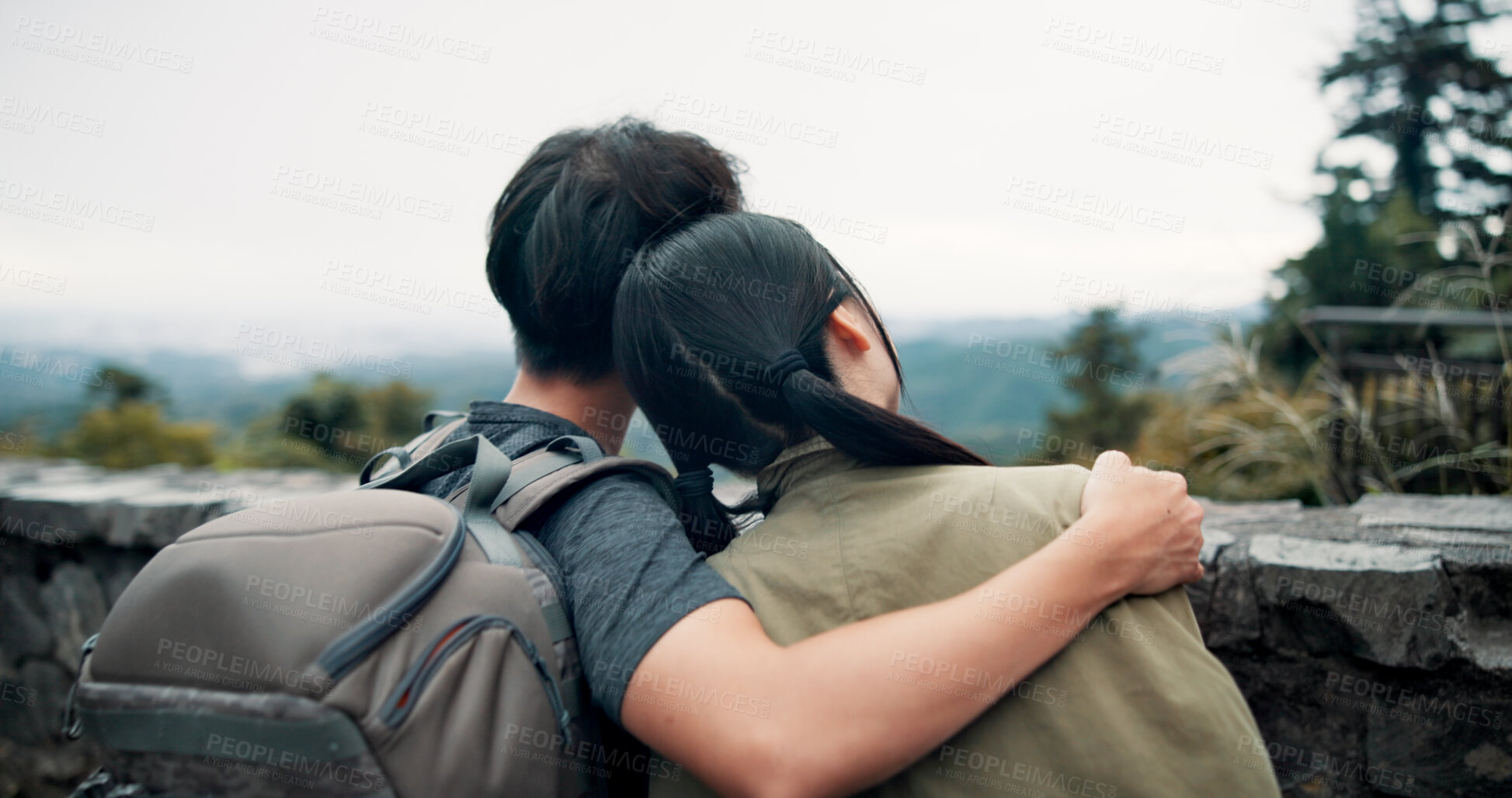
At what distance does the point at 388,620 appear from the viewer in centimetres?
93

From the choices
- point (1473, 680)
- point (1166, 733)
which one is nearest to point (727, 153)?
point (1166, 733)

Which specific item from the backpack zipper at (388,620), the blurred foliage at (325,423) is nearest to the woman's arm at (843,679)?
the backpack zipper at (388,620)

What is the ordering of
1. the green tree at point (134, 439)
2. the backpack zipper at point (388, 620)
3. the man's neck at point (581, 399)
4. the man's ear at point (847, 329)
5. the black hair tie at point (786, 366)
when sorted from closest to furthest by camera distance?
the backpack zipper at point (388, 620), the black hair tie at point (786, 366), the man's ear at point (847, 329), the man's neck at point (581, 399), the green tree at point (134, 439)

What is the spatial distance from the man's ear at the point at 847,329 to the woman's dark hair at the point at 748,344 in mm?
22

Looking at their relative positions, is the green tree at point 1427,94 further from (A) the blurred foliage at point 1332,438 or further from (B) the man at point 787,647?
(B) the man at point 787,647

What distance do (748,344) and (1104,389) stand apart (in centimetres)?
919

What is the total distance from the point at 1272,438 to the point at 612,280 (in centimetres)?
408

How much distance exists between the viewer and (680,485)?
139cm

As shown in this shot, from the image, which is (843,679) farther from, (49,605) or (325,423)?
(325,423)

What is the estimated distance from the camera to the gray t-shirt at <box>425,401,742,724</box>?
993 millimetres

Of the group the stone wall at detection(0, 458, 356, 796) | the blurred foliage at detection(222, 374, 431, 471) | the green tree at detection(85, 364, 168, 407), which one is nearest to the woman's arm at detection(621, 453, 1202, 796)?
the stone wall at detection(0, 458, 356, 796)

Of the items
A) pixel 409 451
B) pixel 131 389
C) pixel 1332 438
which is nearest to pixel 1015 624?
pixel 409 451

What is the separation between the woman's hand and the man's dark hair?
2.78 feet

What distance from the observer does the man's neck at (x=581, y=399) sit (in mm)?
1573
